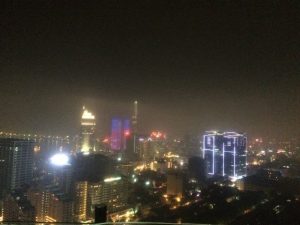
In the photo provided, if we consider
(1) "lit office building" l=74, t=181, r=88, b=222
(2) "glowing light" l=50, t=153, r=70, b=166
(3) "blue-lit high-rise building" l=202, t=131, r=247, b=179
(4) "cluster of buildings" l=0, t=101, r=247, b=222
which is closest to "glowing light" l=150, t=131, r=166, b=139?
(4) "cluster of buildings" l=0, t=101, r=247, b=222

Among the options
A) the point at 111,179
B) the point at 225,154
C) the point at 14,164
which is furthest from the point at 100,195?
the point at 225,154

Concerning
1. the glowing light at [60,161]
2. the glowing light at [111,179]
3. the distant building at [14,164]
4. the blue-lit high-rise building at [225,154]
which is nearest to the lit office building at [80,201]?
the glowing light at [111,179]

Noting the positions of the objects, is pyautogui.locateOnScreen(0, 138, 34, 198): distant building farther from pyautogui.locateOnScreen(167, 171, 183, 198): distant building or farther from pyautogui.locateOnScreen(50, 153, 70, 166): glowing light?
pyautogui.locateOnScreen(167, 171, 183, 198): distant building

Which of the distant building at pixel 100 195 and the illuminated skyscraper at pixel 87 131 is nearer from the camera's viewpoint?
the distant building at pixel 100 195

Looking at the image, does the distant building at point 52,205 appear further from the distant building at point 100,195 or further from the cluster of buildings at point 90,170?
the distant building at point 100,195

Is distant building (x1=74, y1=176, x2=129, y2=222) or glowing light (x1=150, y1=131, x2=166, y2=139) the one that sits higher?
glowing light (x1=150, y1=131, x2=166, y2=139)
